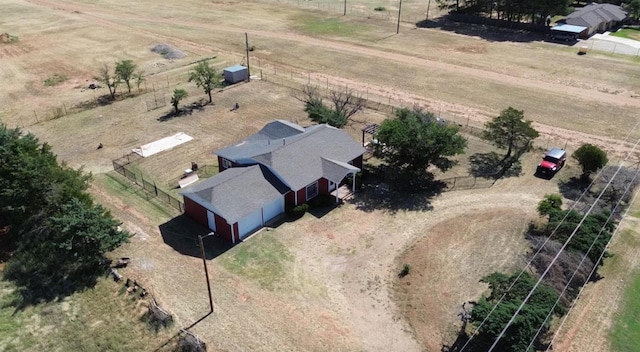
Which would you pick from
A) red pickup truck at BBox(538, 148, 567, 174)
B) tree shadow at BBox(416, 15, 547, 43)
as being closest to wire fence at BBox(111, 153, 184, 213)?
red pickup truck at BBox(538, 148, 567, 174)

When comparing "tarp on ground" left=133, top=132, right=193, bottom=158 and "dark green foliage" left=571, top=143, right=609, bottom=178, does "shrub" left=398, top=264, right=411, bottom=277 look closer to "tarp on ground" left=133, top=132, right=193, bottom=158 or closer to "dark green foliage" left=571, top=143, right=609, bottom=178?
"dark green foliage" left=571, top=143, right=609, bottom=178

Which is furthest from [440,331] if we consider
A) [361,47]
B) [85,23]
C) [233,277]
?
[85,23]

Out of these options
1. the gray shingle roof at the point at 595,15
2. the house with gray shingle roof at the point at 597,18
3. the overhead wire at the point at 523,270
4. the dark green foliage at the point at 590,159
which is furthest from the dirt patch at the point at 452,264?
the gray shingle roof at the point at 595,15

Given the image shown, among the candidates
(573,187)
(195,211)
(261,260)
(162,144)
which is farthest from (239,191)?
(573,187)

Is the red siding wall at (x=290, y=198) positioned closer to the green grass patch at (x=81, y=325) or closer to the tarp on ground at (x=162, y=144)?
the green grass patch at (x=81, y=325)

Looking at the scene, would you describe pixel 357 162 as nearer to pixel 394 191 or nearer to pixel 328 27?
pixel 394 191

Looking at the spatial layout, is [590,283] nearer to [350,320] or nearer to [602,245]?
[602,245]
